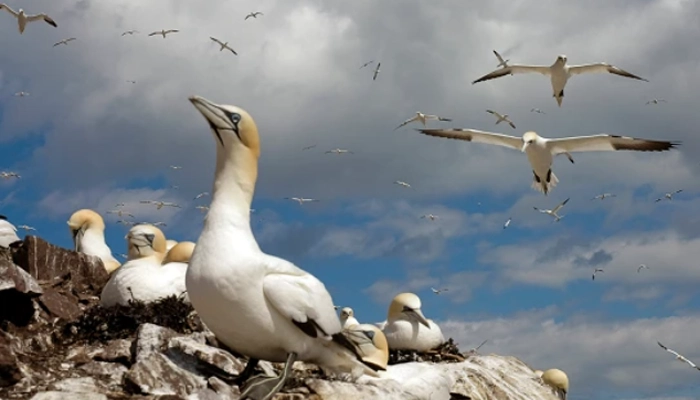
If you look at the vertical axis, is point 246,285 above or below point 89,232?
below

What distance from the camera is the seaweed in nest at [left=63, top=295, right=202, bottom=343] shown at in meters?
9.08

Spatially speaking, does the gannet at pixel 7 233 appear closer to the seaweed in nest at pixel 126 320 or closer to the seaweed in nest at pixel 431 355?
the seaweed in nest at pixel 126 320

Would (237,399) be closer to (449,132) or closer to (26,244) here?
(26,244)

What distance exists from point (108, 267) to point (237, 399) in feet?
23.1

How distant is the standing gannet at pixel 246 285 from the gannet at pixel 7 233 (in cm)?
621

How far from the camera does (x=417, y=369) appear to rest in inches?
380

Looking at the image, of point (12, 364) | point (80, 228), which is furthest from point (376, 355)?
point (80, 228)

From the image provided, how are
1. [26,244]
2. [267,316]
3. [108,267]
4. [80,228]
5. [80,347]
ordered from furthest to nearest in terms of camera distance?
[80,228], [108,267], [26,244], [80,347], [267,316]

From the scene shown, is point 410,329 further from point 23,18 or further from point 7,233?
point 23,18

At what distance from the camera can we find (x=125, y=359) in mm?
8211

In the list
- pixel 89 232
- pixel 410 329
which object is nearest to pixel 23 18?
pixel 89 232

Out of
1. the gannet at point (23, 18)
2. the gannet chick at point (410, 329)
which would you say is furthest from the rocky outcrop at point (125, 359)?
the gannet at point (23, 18)

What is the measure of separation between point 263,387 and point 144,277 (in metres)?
3.33

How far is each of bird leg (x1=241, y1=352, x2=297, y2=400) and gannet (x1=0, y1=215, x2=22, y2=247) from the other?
22.5 feet
